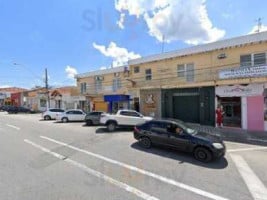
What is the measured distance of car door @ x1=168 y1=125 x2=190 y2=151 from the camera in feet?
35.6

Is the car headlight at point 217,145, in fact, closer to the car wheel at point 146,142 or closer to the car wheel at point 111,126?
the car wheel at point 146,142

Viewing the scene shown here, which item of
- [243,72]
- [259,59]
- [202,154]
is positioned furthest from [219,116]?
[202,154]

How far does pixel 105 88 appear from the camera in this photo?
33.2 m

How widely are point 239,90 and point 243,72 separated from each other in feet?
5.50

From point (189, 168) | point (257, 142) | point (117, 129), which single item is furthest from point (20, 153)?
point (257, 142)

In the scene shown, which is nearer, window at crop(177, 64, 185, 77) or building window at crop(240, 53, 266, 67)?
building window at crop(240, 53, 266, 67)

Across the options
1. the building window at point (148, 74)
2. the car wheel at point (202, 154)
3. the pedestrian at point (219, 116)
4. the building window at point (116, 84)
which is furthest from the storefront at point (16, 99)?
the car wheel at point (202, 154)

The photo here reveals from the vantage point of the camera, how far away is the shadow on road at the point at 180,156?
954 cm

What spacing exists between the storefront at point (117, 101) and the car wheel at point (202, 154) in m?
18.7

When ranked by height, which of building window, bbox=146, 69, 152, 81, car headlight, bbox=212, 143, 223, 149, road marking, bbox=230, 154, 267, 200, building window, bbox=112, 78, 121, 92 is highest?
building window, bbox=146, 69, 152, 81

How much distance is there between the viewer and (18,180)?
735 cm

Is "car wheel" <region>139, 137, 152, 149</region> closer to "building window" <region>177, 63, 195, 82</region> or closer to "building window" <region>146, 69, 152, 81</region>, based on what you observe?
"building window" <region>177, 63, 195, 82</region>

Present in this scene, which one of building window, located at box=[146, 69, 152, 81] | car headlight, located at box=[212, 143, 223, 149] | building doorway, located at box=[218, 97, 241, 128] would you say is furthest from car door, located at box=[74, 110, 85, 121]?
car headlight, located at box=[212, 143, 223, 149]

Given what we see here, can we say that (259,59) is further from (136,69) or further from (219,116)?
(136,69)
